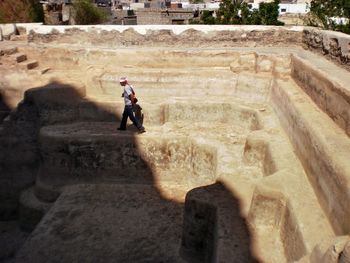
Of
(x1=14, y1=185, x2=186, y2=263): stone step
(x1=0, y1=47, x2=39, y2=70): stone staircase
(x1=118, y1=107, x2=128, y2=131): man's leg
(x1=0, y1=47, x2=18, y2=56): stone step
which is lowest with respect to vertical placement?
(x1=14, y1=185, x2=186, y2=263): stone step

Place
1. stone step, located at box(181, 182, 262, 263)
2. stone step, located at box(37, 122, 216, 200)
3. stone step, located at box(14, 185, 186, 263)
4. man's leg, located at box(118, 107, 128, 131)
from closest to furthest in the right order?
stone step, located at box(181, 182, 262, 263)
stone step, located at box(14, 185, 186, 263)
stone step, located at box(37, 122, 216, 200)
man's leg, located at box(118, 107, 128, 131)

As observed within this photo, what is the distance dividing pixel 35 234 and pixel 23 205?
1.28 metres

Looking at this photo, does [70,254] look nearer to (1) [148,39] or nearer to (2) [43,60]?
(2) [43,60]

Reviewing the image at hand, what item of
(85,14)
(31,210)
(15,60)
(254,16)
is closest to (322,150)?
(31,210)

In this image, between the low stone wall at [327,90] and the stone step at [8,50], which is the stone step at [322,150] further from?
the stone step at [8,50]

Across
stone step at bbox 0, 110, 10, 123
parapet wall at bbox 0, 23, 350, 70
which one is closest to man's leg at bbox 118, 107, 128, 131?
stone step at bbox 0, 110, 10, 123

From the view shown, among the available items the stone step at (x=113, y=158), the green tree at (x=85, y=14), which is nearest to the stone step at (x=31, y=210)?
the stone step at (x=113, y=158)

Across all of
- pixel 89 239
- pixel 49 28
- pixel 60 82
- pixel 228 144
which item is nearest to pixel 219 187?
pixel 228 144

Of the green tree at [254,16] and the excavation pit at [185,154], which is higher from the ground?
the green tree at [254,16]

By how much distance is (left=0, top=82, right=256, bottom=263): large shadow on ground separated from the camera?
4801 millimetres

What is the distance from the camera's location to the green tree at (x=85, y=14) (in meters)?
26.2

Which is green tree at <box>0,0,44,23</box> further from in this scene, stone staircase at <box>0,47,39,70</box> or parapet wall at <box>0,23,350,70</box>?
stone staircase at <box>0,47,39,70</box>

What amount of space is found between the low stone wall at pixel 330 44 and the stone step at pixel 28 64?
5984mm

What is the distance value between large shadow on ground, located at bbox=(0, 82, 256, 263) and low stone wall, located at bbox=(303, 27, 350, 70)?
2985 millimetres
